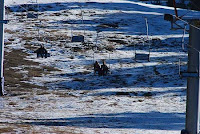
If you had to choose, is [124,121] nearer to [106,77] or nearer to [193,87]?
[193,87]

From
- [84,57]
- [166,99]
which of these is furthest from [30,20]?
[166,99]

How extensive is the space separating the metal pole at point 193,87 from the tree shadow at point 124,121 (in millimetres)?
7797

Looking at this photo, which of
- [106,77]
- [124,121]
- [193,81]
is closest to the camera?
[193,81]

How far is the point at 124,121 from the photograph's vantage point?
61.8 feet

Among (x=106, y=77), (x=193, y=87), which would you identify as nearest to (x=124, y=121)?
(x=193, y=87)

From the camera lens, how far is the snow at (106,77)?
1875cm

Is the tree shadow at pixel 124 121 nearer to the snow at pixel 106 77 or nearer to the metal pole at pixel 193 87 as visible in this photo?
the snow at pixel 106 77

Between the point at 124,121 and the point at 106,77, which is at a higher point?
the point at 124,121

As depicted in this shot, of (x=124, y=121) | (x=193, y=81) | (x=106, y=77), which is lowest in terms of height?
(x=106, y=77)

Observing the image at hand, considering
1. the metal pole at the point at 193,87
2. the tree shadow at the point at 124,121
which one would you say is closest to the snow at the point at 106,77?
the tree shadow at the point at 124,121

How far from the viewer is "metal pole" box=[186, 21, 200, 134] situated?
9203mm

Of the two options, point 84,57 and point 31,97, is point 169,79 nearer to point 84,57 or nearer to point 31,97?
point 84,57

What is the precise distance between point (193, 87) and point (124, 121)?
31.0 ft

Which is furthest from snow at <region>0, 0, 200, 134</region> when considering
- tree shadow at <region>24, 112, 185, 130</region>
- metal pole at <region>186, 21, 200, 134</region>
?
metal pole at <region>186, 21, 200, 134</region>
